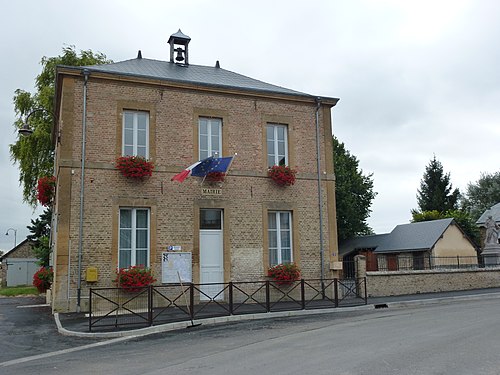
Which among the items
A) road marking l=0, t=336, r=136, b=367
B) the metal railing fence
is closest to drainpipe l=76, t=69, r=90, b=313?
the metal railing fence

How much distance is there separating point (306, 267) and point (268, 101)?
18.8 ft

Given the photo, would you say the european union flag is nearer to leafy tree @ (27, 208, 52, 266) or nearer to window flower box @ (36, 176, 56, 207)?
window flower box @ (36, 176, 56, 207)

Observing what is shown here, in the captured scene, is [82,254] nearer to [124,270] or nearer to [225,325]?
[124,270]

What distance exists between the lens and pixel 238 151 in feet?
53.5

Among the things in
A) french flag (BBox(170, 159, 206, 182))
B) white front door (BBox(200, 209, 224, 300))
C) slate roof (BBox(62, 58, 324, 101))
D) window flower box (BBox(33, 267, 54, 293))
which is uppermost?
slate roof (BBox(62, 58, 324, 101))

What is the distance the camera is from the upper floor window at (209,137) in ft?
52.6

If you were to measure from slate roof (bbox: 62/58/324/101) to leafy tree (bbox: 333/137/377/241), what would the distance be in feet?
46.3

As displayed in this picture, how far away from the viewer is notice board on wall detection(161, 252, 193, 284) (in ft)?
48.4

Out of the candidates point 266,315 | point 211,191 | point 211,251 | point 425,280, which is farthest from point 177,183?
point 425,280

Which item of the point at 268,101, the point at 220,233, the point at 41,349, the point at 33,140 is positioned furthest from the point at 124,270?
the point at 33,140

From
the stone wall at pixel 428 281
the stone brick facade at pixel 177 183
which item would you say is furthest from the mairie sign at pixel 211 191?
the stone wall at pixel 428 281

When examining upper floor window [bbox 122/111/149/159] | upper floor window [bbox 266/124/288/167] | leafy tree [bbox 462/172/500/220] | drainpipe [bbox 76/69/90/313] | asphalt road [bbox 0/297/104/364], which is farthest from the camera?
leafy tree [bbox 462/172/500/220]

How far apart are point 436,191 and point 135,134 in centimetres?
3618

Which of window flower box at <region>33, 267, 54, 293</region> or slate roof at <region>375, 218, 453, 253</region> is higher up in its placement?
slate roof at <region>375, 218, 453, 253</region>
